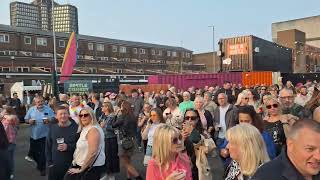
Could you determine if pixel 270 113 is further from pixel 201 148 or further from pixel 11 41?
pixel 11 41

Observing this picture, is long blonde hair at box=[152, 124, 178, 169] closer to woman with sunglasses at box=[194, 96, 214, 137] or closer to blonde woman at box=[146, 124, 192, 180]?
blonde woman at box=[146, 124, 192, 180]

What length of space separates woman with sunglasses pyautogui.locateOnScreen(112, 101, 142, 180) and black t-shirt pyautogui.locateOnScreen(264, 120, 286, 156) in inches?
143

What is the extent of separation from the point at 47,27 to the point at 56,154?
158214 millimetres

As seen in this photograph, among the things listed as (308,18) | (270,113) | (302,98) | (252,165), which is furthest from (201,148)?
(308,18)

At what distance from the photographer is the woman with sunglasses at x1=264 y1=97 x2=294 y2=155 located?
5.39 meters

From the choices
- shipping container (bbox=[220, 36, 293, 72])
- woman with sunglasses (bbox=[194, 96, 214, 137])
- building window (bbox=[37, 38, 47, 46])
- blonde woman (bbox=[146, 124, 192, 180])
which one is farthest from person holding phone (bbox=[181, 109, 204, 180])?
building window (bbox=[37, 38, 47, 46])

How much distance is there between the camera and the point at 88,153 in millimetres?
5457

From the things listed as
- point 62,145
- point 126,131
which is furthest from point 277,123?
point 126,131

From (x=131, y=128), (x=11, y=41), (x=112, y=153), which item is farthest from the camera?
(x=11, y=41)

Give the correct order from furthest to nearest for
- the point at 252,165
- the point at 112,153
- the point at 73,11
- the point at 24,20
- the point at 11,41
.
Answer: the point at 24,20, the point at 73,11, the point at 11,41, the point at 112,153, the point at 252,165

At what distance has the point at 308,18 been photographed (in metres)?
93.5

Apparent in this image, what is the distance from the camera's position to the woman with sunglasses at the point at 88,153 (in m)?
5.48

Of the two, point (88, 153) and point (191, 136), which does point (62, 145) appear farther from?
point (191, 136)

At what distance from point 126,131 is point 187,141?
4017mm
